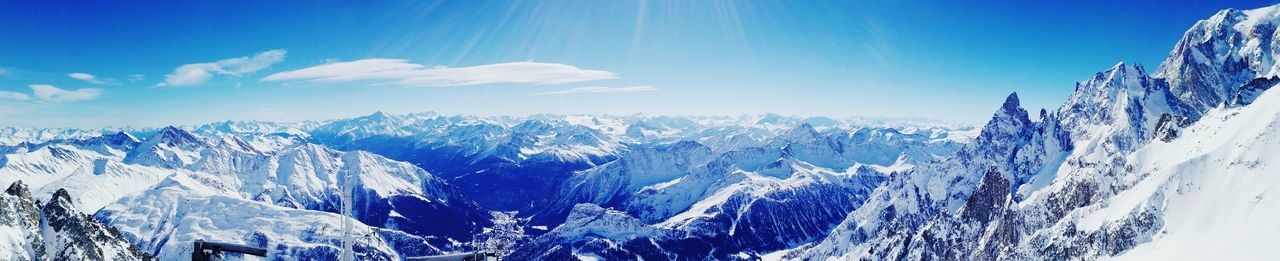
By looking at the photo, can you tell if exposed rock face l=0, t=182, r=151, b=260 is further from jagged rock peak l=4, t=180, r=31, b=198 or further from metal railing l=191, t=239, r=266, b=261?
metal railing l=191, t=239, r=266, b=261

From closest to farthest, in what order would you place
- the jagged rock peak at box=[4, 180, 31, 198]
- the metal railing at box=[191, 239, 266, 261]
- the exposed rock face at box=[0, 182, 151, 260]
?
1. the metal railing at box=[191, 239, 266, 261]
2. the exposed rock face at box=[0, 182, 151, 260]
3. the jagged rock peak at box=[4, 180, 31, 198]

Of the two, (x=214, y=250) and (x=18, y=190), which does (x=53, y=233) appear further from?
(x=214, y=250)

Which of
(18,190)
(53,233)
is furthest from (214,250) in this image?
(53,233)

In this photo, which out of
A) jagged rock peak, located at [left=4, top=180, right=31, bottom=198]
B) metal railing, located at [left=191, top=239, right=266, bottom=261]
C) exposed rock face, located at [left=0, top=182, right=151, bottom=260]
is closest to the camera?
metal railing, located at [left=191, top=239, right=266, bottom=261]

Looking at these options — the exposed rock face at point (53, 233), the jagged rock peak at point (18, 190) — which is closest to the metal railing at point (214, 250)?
the exposed rock face at point (53, 233)

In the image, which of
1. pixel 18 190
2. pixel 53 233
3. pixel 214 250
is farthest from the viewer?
pixel 53 233

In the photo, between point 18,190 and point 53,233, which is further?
point 53,233

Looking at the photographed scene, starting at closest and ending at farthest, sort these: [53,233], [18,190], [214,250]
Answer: [214,250]
[18,190]
[53,233]

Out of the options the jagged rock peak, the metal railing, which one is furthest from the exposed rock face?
the metal railing

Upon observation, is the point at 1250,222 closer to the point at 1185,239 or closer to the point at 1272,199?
the point at 1272,199

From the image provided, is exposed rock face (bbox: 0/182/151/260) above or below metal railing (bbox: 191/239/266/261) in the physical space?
below
